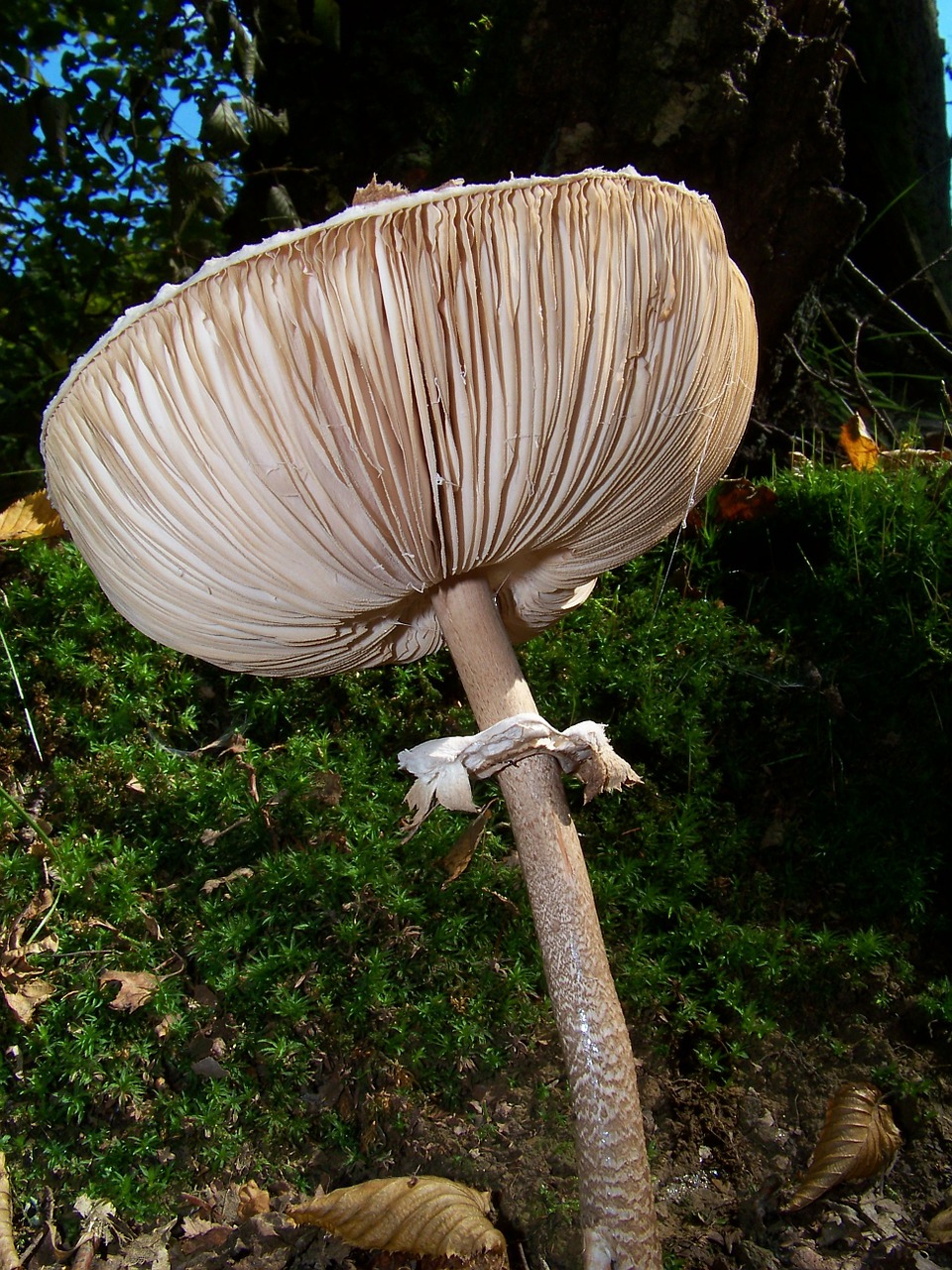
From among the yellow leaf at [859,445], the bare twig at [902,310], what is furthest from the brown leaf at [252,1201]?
the bare twig at [902,310]

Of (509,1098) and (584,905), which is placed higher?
(584,905)

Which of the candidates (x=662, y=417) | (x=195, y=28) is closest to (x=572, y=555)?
(x=662, y=417)

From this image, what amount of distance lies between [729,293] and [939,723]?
1600mm

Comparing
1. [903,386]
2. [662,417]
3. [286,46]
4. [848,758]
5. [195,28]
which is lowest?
[848,758]

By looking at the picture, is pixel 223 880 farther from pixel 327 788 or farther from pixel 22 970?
pixel 22 970

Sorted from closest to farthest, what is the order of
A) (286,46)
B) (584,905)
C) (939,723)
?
(584,905)
(939,723)
(286,46)

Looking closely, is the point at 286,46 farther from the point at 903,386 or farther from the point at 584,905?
the point at 584,905

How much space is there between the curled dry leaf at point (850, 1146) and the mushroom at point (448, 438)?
1.74ft

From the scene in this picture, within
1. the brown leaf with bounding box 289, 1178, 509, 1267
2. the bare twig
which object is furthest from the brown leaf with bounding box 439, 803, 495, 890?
the bare twig

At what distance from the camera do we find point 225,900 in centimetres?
212

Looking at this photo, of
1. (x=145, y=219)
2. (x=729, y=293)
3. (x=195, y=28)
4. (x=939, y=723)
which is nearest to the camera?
(x=729, y=293)

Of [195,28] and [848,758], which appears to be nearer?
[848,758]

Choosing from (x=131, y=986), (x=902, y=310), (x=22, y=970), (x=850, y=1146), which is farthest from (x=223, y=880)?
(x=902, y=310)

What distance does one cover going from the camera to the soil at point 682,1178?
1750mm
